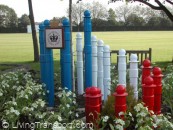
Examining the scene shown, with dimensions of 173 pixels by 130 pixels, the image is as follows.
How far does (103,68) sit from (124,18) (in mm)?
88267

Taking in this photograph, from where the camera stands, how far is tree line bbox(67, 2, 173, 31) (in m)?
77.3

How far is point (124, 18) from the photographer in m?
92.9

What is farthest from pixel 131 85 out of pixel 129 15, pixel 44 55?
pixel 129 15

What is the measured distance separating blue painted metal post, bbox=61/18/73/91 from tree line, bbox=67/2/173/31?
66.8m

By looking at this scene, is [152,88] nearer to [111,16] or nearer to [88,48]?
[88,48]

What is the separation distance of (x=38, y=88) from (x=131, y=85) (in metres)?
1.47

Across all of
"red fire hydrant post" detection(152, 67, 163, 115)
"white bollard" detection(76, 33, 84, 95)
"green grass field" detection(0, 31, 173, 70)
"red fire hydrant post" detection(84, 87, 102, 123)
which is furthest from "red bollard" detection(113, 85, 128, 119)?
"green grass field" detection(0, 31, 173, 70)

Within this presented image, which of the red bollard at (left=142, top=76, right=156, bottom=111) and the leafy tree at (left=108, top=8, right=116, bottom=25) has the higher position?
the leafy tree at (left=108, top=8, right=116, bottom=25)

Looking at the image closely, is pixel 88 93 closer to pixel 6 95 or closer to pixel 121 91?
pixel 121 91

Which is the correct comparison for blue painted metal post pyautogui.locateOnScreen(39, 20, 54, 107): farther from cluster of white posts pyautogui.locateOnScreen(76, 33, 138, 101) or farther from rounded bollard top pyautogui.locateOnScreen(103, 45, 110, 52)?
rounded bollard top pyautogui.locateOnScreen(103, 45, 110, 52)

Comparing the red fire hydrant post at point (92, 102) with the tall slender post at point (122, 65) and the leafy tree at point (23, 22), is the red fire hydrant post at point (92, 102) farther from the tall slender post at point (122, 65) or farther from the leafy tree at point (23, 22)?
the leafy tree at point (23, 22)

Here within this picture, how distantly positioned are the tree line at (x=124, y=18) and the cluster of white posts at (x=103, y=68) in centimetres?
6617

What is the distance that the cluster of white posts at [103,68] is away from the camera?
5.48m

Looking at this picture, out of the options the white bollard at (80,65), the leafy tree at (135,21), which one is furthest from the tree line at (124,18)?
the white bollard at (80,65)
